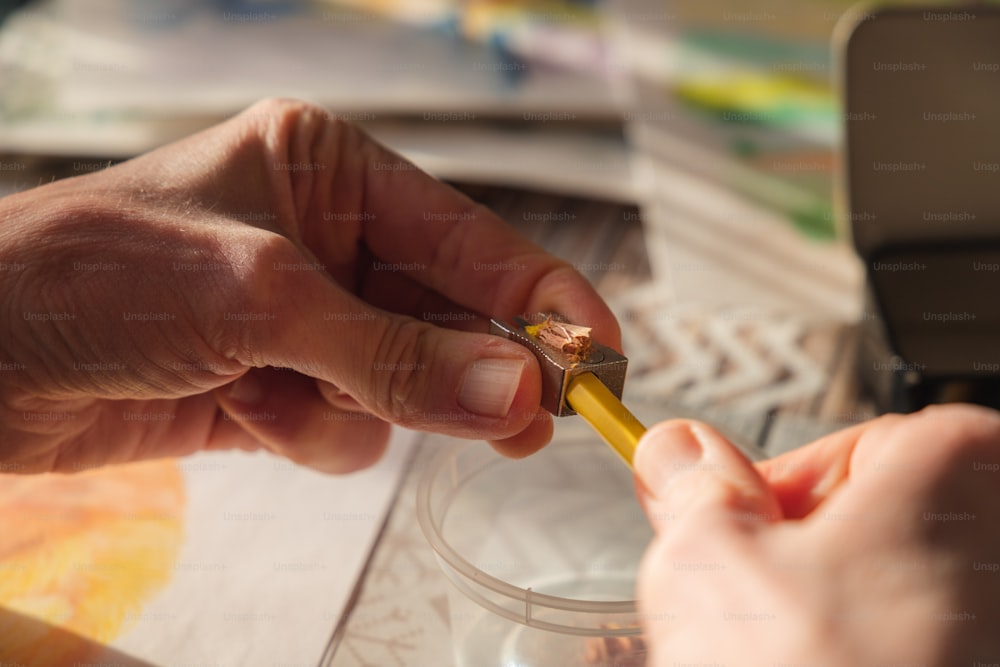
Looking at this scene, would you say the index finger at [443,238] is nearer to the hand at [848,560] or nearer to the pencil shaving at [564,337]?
the pencil shaving at [564,337]

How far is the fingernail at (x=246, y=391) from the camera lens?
2.17 ft

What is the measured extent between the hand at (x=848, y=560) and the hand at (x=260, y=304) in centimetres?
16

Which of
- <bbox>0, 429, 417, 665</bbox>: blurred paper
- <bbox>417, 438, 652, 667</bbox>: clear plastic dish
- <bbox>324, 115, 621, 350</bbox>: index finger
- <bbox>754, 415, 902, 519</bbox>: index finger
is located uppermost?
<bbox>754, 415, 902, 519</bbox>: index finger

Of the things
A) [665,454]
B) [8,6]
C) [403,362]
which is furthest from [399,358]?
[8,6]

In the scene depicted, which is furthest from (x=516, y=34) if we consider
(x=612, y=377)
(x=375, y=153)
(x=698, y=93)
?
(x=612, y=377)

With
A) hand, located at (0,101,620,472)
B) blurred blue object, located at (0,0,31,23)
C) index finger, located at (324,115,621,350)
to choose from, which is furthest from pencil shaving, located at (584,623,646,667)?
blurred blue object, located at (0,0,31,23)

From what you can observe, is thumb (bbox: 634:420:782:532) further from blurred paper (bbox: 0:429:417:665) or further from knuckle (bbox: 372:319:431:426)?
blurred paper (bbox: 0:429:417:665)

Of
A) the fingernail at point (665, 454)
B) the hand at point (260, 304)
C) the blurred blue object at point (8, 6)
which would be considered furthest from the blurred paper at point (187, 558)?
the blurred blue object at point (8, 6)

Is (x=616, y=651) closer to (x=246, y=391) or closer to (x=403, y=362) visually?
(x=403, y=362)

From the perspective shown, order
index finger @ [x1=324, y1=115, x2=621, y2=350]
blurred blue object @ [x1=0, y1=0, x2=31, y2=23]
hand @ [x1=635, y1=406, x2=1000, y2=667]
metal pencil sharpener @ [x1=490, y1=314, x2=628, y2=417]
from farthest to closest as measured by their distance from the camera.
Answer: blurred blue object @ [x1=0, y1=0, x2=31, y2=23] < index finger @ [x1=324, y1=115, x2=621, y2=350] < metal pencil sharpener @ [x1=490, y1=314, x2=628, y2=417] < hand @ [x1=635, y1=406, x2=1000, y2=667]

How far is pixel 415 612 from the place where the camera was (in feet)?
1.88

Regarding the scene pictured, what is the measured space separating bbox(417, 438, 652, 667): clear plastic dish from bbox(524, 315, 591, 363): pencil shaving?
0.41ft

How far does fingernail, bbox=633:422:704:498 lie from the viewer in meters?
0.37

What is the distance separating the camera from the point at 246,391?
0.66 meters
